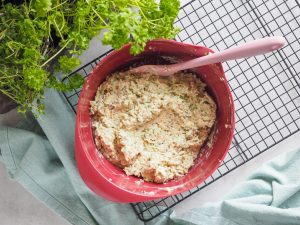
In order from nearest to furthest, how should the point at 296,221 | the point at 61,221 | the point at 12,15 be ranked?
the point at 12,15, the point at 296,221, the point at 61,221

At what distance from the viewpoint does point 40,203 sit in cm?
137

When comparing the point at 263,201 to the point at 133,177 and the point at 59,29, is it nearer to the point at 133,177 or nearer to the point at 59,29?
the point at 133,177

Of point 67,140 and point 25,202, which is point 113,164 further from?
point 25,202

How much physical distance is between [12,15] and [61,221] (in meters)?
0.61

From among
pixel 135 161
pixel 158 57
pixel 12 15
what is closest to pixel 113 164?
pixel 135 161

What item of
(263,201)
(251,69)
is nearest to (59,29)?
(251,69)

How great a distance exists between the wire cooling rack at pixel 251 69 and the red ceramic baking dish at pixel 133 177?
5.0 inches

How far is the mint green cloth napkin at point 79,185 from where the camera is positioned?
1.25 meters

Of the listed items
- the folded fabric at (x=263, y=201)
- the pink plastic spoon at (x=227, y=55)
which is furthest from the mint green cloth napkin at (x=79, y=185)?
the pink plastic spoon at (x=227, y=55)

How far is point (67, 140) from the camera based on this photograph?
127 centimetres

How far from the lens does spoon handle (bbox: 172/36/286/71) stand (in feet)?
3.23

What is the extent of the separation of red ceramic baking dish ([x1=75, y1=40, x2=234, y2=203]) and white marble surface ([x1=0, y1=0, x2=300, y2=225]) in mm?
172

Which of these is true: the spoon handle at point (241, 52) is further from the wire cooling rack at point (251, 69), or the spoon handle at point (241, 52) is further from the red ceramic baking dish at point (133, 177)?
the wire cooling rack at point (251, 69)

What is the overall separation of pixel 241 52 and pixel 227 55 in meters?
0.03
